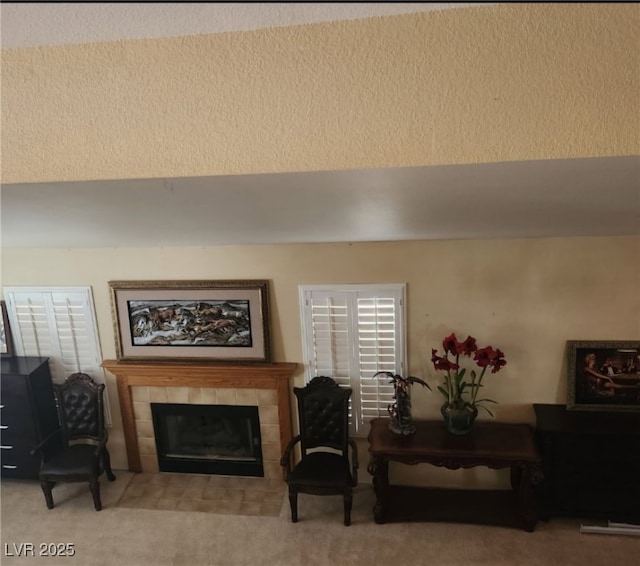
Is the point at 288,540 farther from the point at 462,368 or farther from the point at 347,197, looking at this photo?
the point at 347,197

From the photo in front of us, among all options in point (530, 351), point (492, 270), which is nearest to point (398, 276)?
point (492, 270)

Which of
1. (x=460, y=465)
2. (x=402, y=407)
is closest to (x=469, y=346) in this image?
(x=402, y=407)

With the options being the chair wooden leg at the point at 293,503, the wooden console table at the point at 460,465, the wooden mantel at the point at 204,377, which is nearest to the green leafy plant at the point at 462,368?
the wooden console table at the point at 460,465

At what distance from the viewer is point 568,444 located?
2.90 m

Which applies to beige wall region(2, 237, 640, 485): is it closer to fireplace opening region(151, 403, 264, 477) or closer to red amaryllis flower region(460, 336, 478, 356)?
red amaryllis flower region(460, 336, 478, 356)

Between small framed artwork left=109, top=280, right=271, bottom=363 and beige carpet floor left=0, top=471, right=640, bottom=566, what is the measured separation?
1209 millimetres

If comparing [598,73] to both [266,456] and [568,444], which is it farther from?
[266,456]

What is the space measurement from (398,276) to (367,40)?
2595 mm

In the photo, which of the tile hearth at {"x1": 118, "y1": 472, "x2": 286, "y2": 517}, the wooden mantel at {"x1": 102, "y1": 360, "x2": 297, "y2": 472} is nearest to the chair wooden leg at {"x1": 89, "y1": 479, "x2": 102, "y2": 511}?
the tile hearth at {"x1": 118, "y1": 472, "x2": 286, "y2": 517}

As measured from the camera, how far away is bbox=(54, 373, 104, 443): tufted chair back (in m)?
3.68

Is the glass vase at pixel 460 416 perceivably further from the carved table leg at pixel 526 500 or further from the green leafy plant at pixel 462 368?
the carved table leg at pixel 526 500

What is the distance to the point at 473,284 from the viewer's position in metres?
3.11

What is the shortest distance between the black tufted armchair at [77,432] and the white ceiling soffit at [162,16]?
3.51 metres

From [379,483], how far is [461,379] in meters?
0.94
